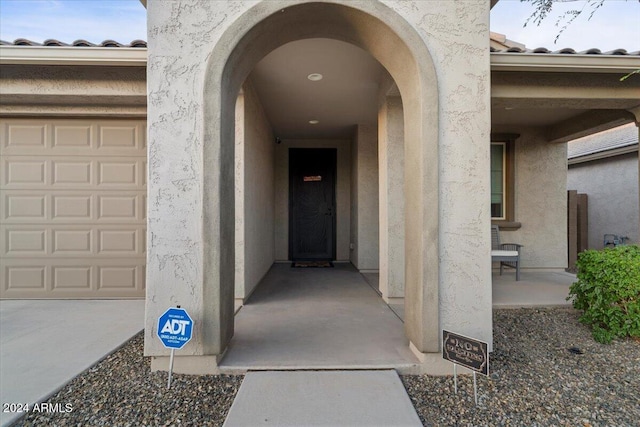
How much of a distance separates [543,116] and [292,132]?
4.88m

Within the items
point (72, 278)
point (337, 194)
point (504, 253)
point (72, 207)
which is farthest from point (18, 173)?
point (504, 253)

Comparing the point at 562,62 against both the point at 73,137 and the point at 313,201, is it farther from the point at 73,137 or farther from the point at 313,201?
the point at 73,137

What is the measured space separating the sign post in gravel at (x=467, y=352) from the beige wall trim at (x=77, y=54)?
156 inches

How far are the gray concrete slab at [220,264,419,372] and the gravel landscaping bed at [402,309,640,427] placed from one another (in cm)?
41

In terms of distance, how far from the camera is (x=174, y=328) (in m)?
2.29

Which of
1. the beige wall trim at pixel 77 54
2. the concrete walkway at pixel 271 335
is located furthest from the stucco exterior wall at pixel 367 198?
the beige wall trim at pixel 77 54

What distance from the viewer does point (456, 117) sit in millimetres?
2512

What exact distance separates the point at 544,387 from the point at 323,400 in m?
1.70

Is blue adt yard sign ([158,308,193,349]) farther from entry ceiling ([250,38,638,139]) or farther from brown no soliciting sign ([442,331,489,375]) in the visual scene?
entry ceiling ([250,38,638,139])

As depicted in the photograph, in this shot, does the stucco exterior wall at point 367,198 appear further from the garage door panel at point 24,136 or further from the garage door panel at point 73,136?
the garage door panel at point 24,136

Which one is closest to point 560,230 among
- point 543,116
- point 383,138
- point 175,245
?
point 543,116

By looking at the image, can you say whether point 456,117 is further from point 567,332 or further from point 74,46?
point 74,46

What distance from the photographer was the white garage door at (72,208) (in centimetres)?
427

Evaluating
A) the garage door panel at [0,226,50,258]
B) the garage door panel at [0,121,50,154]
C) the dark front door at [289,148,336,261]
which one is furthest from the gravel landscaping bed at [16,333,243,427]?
the dark front door at [289,148,336,261]
